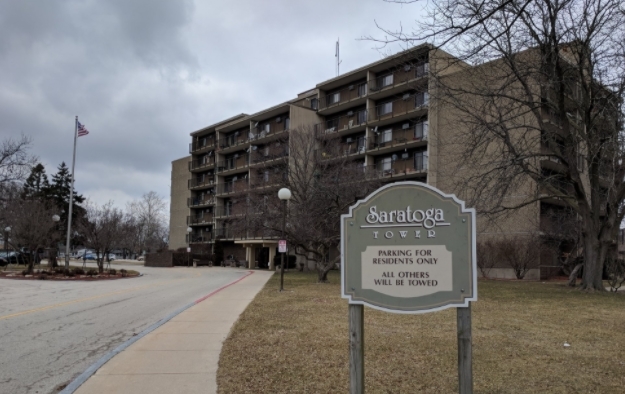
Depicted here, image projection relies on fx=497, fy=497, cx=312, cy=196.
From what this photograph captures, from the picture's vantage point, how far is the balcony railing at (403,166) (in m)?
38.2

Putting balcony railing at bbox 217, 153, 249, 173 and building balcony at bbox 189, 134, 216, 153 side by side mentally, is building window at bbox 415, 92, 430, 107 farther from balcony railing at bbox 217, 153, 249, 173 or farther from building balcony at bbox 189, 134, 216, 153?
building balcony at bbox 189, 134, 216, 153

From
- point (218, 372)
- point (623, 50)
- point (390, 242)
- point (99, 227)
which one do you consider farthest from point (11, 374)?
point (99, 227)

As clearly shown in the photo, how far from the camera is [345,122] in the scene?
150 ft

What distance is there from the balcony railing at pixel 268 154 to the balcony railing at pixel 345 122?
15.1ft

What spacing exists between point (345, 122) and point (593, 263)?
2919 centimetres

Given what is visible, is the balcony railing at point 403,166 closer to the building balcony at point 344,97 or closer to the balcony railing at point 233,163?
the building balcony at point 344,97

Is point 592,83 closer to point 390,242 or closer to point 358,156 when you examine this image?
point 390,242

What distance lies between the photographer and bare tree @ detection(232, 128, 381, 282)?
2619 centimetres

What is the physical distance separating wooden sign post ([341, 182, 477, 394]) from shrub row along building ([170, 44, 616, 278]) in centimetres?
1304

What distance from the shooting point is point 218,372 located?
635 centimetres

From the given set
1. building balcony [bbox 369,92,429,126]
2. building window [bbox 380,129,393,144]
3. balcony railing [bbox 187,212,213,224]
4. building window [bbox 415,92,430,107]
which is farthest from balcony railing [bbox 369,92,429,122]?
balcony railing [bbox 187,212,213,224]

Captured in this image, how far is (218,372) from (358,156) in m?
36.7

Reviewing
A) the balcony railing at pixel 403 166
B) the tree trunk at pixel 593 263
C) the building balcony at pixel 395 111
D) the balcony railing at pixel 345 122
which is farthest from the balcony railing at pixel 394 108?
the tree trunk at pixel 593 263

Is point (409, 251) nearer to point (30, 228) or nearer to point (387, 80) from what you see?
point (30, 228)
